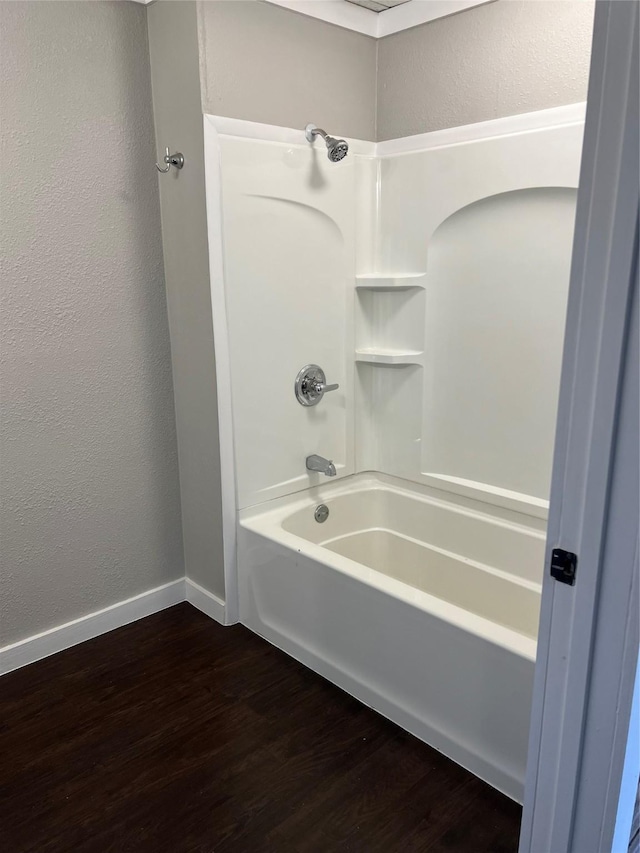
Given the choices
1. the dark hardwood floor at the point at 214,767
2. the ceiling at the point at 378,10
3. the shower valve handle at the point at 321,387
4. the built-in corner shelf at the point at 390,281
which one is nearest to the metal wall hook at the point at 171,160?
the ceiling at the point at 378,10

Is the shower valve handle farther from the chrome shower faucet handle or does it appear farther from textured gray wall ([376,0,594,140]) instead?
textured gray wall ([376,0,594,140])

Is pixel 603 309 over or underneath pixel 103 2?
underneath

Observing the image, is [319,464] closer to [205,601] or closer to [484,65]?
[205,601]

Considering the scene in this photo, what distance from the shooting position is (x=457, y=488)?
2.67 meters

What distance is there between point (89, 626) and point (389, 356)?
1.59 metres

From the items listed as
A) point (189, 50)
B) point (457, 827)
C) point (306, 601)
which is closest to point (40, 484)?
point (306, 601)

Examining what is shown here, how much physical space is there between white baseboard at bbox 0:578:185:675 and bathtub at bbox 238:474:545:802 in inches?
14.2

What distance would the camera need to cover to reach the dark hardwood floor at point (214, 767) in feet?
5.59

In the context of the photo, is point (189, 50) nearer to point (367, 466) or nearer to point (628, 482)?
point (367, 466)

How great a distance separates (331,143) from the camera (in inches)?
95.0

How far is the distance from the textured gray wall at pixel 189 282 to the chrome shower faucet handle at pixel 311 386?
37cm

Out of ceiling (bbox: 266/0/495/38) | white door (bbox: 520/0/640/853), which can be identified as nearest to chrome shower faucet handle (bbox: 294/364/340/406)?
ceiling (bbox: 266/0/495/38)

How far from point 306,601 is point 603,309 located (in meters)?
1.66

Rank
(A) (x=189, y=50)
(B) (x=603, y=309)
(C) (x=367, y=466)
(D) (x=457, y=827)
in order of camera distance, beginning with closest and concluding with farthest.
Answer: (B) (x=603, y=309) < (D) (x=457, y=827) < (A) (x=189, y=50) < (C) (x=367, y=466)
